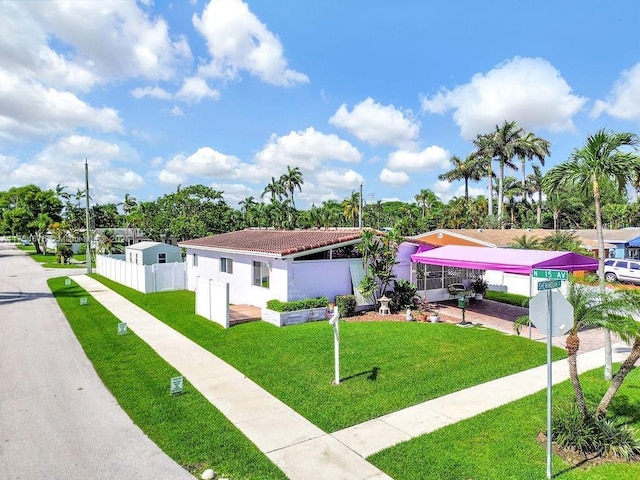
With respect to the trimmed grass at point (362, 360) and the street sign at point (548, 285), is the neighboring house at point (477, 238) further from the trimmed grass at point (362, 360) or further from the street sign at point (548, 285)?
the street sign at point (548, 285)

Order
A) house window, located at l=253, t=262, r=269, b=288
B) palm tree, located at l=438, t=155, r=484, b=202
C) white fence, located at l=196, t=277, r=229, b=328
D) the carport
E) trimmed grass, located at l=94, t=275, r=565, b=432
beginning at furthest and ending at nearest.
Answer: palm tree, located at l=438, t=155, r=484, b=202 → house window, located at l=253, t=262, r=269, b=288 → white fence, located at l=196, t=277, r=229, b=328 → the carport → trimmed grass, located at l=94, t=275, r=565, b=432

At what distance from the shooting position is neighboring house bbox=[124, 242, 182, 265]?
→ 28837 millimetres

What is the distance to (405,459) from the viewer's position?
6410 millimetres

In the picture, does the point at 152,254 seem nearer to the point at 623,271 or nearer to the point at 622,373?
the point at 622,373

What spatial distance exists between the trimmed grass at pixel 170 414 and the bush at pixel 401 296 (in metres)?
9.68

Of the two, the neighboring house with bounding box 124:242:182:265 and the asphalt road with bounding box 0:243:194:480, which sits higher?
the neighboring house with bounding box 124:242:182:265

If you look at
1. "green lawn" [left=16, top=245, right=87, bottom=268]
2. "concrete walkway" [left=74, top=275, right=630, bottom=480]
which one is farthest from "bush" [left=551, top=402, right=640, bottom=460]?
"green lawn" [left=16, top=245, right=87, bottom=268]

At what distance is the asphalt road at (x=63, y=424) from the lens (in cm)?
623

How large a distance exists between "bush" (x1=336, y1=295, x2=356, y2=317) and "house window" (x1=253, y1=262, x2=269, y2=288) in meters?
3.20

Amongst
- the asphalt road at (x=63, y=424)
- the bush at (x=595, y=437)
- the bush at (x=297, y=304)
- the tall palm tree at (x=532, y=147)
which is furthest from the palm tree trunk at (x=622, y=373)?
the tall palm tree at (x=532, y=147)

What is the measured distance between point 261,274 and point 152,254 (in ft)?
48.4

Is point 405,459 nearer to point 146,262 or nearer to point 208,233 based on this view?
point 146,262

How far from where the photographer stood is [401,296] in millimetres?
17484

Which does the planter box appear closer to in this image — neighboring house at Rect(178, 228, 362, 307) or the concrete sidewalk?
neighboring house at Rect(178, 228, 362, 307)
